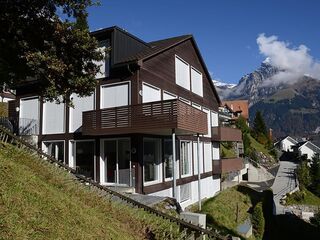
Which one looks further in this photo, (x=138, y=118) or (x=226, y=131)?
(x=226, y=131)

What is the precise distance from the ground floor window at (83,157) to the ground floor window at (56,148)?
3.60 feet

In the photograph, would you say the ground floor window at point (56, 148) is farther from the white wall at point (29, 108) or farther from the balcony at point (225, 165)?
the balcony at point (225, 165)

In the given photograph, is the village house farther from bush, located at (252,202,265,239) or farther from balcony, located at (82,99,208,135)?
bush, located at (252,202,265,239)

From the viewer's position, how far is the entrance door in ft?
70.2

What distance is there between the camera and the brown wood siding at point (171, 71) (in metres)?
23.1

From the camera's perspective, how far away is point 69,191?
10.4 meters

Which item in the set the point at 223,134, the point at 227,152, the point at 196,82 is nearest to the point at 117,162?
the point at 196,82

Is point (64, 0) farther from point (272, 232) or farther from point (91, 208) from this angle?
point (272, 232)

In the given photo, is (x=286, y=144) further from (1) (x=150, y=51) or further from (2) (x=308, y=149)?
(1) (x=150, y=51)

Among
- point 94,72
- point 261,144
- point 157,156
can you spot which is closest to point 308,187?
point 261,144

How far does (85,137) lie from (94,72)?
9006mm

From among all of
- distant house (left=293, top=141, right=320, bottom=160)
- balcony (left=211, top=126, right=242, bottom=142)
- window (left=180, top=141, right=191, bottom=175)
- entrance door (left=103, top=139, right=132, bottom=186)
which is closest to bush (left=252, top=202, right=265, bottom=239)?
window (left=180, top=141, right=191, bottom=175)

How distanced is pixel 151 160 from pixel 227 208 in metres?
8.82

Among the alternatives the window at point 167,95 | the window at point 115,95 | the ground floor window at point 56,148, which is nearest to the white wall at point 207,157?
the window at point 167,95
